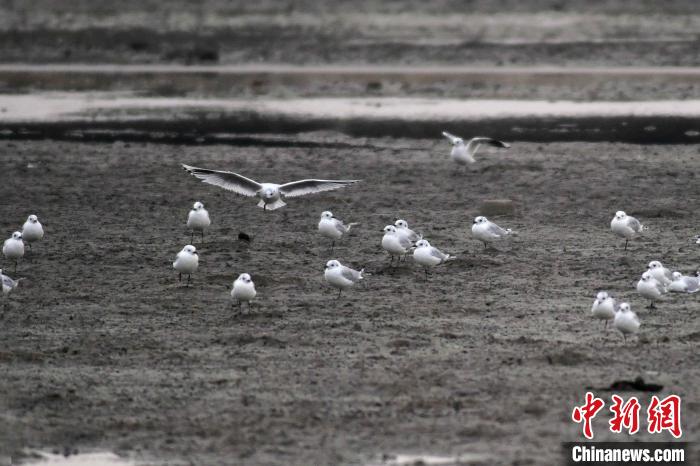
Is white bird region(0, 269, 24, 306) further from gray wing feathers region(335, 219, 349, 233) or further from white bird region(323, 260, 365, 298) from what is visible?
gray wing feathers region(335, 219, 349, 233)

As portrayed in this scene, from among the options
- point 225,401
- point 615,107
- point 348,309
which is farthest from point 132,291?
point 615,107

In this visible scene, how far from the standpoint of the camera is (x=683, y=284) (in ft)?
45.6

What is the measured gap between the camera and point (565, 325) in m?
13.1

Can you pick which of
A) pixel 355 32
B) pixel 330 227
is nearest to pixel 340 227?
pixel 330 227

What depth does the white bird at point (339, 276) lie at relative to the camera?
14.2 m

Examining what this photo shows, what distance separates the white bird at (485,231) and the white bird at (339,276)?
2.15 m

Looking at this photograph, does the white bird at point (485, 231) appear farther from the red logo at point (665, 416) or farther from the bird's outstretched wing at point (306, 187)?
the red logo at point (665, 416)

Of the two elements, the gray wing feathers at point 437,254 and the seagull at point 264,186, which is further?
the seagull at point 264,186

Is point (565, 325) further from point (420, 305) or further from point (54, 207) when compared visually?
point (54, 207)

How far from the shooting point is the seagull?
56.0ft

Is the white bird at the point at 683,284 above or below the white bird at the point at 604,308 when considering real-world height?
above

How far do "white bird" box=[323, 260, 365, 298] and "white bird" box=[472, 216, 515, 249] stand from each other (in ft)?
7.06

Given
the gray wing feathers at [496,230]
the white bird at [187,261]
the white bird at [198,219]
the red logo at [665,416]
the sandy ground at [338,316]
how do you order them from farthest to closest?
the white bird at [198,219], the gray wing feathers at [496,230], the white bird at [187,261], the sandy ground at [338,316], the red logo at [665,416]

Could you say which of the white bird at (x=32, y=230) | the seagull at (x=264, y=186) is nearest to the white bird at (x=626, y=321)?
the seagull at (x=264, y=186)
